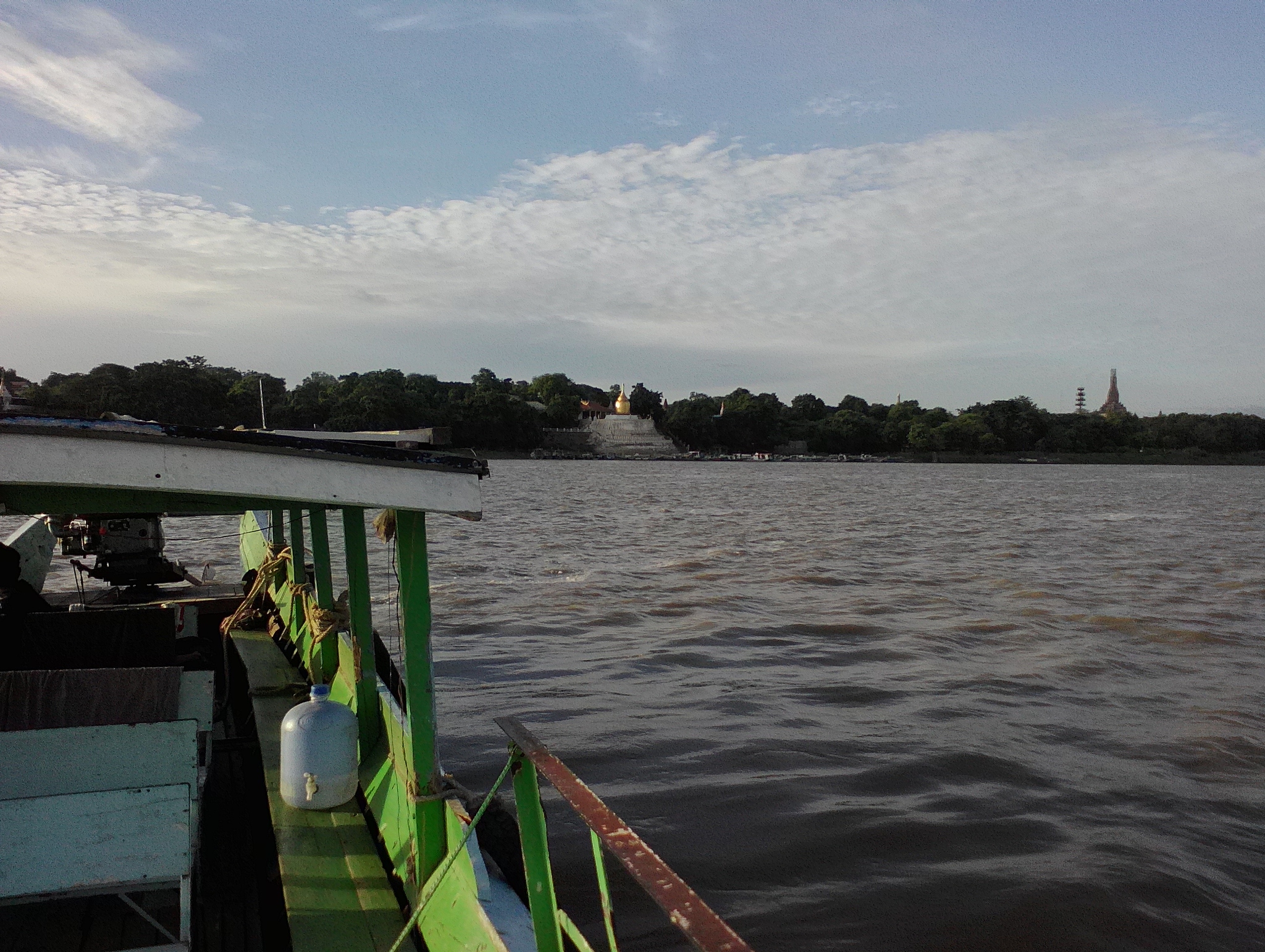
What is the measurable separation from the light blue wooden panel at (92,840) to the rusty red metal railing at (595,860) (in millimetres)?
1498

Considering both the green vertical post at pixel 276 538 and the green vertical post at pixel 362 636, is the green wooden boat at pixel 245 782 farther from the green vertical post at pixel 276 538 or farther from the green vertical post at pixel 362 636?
the green vertical post at pixel 276 538

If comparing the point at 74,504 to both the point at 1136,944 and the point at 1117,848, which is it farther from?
the point at 1117,848

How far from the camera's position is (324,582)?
6273 millimetres

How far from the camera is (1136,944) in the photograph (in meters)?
5.38

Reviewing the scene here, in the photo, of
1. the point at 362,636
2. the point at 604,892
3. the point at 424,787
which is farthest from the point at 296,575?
the point at 604,892

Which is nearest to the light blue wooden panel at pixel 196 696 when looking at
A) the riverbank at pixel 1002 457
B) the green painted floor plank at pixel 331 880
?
the green painted floor plank at pixel 331 880

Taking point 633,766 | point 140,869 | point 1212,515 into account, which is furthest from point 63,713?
point 1212,515

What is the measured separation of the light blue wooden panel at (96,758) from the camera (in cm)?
354

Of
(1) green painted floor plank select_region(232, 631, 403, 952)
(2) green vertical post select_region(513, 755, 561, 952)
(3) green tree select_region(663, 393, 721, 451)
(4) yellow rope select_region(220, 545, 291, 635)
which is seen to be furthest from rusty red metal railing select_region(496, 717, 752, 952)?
(3) green tree select_region(663, 393, 721, 451)

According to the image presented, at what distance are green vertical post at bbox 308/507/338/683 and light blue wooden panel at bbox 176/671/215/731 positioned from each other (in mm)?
1545

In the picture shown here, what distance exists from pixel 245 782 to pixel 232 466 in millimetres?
3974

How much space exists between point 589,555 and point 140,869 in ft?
59.3

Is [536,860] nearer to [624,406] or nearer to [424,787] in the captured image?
[424,787]

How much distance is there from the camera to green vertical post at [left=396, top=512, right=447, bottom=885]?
3734mm
